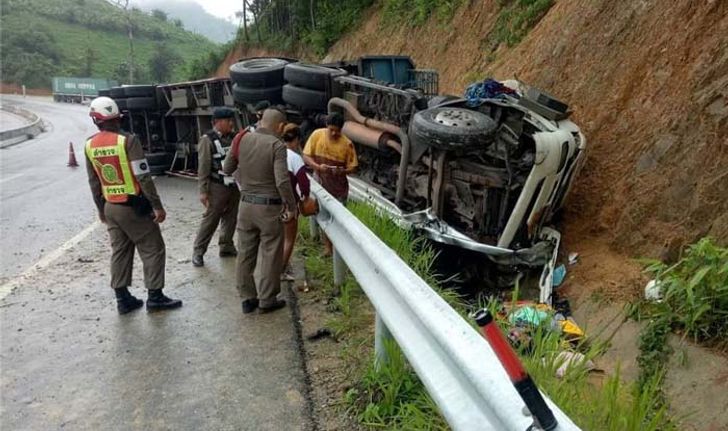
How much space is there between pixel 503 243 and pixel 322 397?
8.76 feet

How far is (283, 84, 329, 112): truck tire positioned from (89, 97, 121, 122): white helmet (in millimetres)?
3007

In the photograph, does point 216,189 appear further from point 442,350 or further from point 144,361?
point 442,350

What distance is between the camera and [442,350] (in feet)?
6.73

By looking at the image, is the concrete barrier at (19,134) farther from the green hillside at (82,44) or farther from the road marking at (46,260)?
the green hillside at (82,44)

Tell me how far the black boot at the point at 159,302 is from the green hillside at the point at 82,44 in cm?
4261

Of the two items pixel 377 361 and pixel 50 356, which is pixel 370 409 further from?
pixel 50 356

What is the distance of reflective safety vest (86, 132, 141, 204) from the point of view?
4.34 meters

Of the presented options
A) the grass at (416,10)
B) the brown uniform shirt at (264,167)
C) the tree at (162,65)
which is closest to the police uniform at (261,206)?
the brown uniform shirt at (264,167)

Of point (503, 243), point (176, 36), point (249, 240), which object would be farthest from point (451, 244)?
point (176, 36)

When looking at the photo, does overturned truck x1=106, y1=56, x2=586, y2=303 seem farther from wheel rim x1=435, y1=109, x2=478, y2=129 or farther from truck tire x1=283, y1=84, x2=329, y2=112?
truck tire x1=283, y1=84, x2=329, y2=112

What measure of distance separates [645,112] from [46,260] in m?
6.25

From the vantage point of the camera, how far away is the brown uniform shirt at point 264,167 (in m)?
4.21

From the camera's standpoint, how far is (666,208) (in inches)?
183

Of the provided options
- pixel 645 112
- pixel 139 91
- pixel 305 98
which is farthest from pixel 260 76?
pixel 139 91
